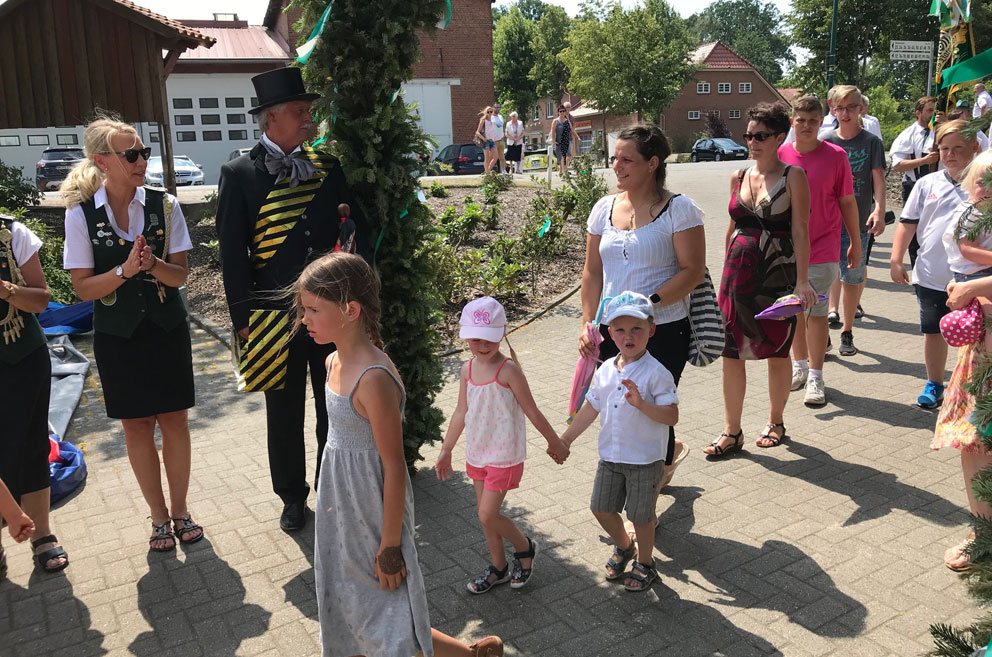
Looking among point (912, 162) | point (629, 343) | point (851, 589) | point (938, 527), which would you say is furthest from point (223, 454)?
point (912, 162)

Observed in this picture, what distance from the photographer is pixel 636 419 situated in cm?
363

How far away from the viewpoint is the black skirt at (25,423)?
4066 mm

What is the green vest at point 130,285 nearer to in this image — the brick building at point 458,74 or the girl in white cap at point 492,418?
the girl in white cap at point 492,418

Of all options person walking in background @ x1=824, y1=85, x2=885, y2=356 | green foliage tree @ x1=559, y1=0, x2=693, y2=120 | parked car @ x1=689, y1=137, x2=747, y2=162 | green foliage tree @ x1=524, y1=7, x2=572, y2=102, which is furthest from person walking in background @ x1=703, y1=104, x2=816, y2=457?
green foliage tree @ x1=524, y1=7, x2=572, y2=102

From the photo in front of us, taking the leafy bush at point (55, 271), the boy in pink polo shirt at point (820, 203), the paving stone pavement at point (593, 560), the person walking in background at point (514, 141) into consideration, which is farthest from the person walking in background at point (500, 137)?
the paving stone pavement at point (593, 560)

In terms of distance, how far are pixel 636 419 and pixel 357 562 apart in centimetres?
142

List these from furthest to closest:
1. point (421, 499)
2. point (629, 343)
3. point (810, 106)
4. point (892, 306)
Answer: point (892, 306), point (810, 106), point (421, 499), point (629, 343)

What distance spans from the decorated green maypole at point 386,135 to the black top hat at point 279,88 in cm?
28

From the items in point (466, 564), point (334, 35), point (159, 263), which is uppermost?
point (334, 35)

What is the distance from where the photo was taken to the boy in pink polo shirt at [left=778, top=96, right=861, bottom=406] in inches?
223

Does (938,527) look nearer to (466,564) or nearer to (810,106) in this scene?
(466,564)

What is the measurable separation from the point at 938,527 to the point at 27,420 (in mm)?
4643

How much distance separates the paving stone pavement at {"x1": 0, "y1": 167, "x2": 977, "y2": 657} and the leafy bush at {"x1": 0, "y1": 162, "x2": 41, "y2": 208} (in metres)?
9.56

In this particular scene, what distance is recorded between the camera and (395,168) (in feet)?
14.9
